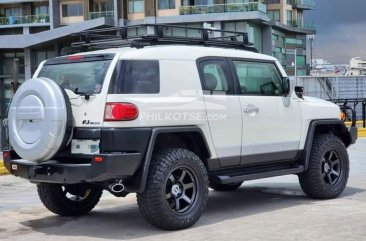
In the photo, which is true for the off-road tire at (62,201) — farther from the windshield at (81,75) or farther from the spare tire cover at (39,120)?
the windshield at (81,75)

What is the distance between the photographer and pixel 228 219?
7711 millimetres

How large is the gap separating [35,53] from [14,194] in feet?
208

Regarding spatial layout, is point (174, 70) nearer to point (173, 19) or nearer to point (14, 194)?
point (14, 194)

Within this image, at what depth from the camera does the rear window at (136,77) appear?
22.0 ft

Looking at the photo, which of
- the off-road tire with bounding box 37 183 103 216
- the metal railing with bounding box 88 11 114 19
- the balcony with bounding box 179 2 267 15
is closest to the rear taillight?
the off-road tire with bounding box 37 183 103 216

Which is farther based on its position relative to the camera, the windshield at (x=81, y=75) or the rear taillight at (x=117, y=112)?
the windshield at (x=81, y=75)

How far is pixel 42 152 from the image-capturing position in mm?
6691

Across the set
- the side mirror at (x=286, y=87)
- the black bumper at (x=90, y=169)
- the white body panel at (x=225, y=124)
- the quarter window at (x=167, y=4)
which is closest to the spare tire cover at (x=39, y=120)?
the black bumper at (x=90, y=169)

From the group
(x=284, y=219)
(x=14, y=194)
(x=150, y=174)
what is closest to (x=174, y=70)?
(x=150, y=174)

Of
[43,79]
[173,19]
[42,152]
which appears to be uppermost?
[173,19]

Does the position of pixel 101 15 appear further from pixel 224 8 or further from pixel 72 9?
pixel 224 8

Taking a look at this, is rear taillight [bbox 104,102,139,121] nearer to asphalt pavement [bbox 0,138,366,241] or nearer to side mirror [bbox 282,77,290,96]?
asphalt pavement [bbox 0,138,366,241]

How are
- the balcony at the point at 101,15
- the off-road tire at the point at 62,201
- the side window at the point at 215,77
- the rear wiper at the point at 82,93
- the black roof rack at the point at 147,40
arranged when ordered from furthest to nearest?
1. the balcony at the point at 101,15
2. the off-road tire at the point at 62,201
3. the side window at the point at 215,77
4. the black roof rack at the point at 147,40
5. the rear wiper at the point at 82,93

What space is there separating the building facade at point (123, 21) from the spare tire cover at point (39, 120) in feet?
175
